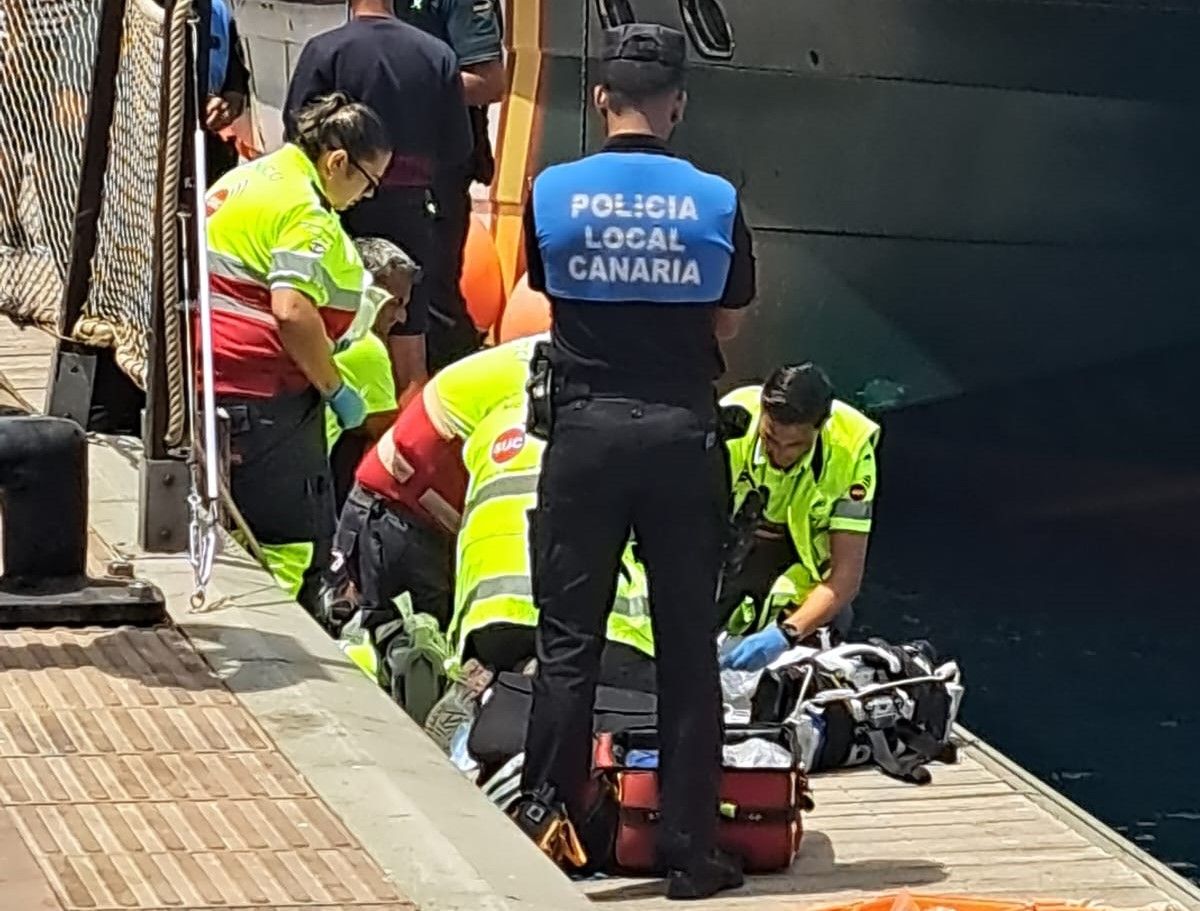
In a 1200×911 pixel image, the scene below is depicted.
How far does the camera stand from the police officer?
4699mm

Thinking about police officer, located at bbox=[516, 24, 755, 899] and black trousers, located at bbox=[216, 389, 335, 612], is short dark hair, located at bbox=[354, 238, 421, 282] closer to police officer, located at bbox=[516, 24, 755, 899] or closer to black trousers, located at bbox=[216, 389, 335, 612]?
black trousers, located at bbox=[216, 389, 335, 612]

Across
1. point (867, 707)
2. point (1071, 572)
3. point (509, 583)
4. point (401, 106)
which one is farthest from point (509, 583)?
point (1071, 572)

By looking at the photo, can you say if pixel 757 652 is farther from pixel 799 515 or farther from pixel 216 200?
pixel 216 200

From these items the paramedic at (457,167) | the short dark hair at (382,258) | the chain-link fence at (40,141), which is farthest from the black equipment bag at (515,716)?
the paramedic at (457,167)

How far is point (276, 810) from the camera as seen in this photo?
379 cm

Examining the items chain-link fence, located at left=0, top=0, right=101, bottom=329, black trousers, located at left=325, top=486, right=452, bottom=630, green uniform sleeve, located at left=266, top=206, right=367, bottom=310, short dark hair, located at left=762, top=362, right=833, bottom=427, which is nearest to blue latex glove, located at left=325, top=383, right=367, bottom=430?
black trousers, located at left=325, top=486, right=452, bottom=630

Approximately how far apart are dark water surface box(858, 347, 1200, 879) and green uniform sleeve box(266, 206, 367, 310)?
2.95m

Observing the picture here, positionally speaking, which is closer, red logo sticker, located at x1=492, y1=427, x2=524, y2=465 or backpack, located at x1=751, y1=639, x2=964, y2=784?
red logo sticker, located at x1=492, y1=427, x2=524, y2=465

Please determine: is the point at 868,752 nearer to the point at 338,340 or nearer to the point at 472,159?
the point at 338,340

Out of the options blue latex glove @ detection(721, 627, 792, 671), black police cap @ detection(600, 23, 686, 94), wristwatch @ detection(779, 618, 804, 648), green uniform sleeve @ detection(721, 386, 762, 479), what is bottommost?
blue latex glove @ detection(721, 627, 792, 671)

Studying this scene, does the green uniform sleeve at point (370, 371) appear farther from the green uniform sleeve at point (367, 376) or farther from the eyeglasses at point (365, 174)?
the eyeglasses at point (365, 174)

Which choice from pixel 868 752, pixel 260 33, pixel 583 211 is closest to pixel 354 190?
pixel 583 211

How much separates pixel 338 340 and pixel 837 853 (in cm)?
166

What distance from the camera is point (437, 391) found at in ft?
19.0
